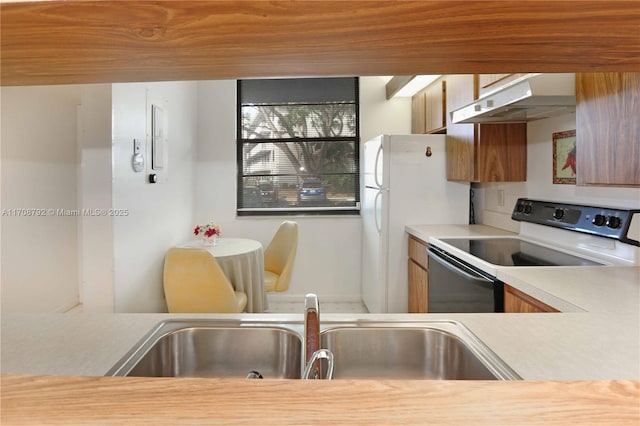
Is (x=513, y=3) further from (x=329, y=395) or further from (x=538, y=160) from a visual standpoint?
(x=538, y=160)

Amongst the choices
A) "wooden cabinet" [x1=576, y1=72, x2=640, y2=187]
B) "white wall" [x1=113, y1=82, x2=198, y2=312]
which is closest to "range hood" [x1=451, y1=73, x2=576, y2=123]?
"wooden cabinet" [x1=576, y1=72, x2=640, y2=187]

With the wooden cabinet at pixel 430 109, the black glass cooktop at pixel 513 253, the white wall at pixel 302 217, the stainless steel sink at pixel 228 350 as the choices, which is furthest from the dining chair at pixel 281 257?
the stainless steel sink at pixel 228 350

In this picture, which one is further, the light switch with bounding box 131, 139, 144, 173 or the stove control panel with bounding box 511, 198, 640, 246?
the light switch with bounding box 131, 139, 144, 173

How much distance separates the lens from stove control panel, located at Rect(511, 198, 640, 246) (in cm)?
170

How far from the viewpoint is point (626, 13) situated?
1.52ft

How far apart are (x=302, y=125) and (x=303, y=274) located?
165cm

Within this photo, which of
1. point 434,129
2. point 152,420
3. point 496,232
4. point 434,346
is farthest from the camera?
point 434,129

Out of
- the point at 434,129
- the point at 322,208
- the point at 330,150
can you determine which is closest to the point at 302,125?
the point at 330,150

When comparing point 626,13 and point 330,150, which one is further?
point 330,150

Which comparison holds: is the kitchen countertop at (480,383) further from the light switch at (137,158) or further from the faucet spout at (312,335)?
the light switch at (137,158)

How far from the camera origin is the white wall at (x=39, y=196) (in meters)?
2.42

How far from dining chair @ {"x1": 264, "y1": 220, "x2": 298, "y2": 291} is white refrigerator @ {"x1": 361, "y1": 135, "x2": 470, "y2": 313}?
0.77 meters

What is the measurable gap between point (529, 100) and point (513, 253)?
795 millimetres

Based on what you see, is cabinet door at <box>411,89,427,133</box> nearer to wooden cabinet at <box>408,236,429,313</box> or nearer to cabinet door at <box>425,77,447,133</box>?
cabinet door at <box>425,77,447,133</box>
